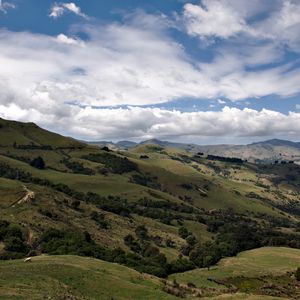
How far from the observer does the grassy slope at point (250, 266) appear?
3398 inches

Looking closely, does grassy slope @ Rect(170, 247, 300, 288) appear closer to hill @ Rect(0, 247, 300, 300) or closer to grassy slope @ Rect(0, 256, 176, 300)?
hill @ Rect(0, 247, 300, 300)

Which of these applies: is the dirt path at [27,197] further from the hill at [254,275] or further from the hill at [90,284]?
the hill at [90,284]

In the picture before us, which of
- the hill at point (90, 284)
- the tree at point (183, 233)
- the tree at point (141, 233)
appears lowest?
the tree at point (183, 233)

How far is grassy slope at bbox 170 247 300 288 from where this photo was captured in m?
86.3

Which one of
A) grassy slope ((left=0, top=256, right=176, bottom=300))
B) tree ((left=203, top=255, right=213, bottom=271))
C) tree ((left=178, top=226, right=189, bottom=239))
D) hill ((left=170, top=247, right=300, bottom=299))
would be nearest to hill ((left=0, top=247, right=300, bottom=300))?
grassy slope ((left=0, top=256, right=176, bottom=300))

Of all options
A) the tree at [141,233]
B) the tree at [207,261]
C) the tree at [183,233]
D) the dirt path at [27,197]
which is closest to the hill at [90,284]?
the tree at [207,261]

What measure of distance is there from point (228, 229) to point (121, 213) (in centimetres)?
4919

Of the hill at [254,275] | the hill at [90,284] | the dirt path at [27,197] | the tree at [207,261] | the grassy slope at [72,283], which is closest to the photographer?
the grassy slope at [72,283]

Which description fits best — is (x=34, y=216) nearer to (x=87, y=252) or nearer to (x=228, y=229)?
(x=87, y=252)

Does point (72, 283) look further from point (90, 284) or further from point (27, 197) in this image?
point (27, 197)

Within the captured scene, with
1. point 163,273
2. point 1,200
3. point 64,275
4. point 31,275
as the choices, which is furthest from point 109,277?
point 1,200

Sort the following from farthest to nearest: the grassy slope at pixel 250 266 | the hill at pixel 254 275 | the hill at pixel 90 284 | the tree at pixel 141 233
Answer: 1. the tree at pixel 141 233
2. the grassy slope at pixel 250 266
3. the hill at pixel 254 275
4. the hill at pixel 90 284

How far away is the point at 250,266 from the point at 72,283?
7382cm

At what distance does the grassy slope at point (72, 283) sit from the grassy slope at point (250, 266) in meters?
25.5
